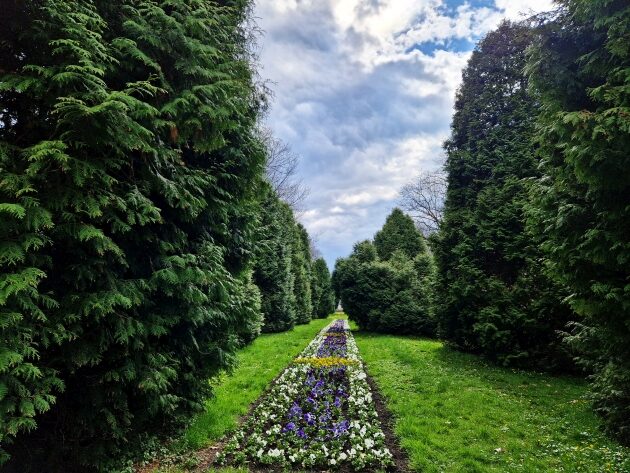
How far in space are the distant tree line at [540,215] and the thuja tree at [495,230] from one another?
1.4 inches

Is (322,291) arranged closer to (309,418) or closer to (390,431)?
(309,418)

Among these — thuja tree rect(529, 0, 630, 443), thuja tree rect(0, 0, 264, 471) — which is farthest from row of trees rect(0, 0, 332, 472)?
thuja tree rect(529, 0, 630, 443)

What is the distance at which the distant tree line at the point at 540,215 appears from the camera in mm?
4121

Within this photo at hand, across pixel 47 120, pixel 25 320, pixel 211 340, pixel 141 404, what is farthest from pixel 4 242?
pixel 211 340

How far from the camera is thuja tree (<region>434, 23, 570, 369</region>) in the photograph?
9.71 metres

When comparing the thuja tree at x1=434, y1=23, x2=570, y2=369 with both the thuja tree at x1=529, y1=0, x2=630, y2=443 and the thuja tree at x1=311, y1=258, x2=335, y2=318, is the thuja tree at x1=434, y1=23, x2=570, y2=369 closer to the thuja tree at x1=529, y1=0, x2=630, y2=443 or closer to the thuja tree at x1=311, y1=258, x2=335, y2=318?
the thuja tree at x1=529, y1=0, x2=630, y2=443

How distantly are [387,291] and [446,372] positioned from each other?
9.79m

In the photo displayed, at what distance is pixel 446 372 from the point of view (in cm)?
916

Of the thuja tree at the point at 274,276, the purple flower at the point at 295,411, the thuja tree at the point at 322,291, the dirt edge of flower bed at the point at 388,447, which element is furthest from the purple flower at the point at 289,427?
the thuja tree at the point at 322,291

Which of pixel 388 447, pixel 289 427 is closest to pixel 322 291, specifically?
pixel 289 427

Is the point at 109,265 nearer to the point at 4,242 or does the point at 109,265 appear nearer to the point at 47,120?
the point at 4,242

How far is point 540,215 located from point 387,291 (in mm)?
13971

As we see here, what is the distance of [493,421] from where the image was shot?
19.2 feet

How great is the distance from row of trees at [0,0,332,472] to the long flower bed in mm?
1154
